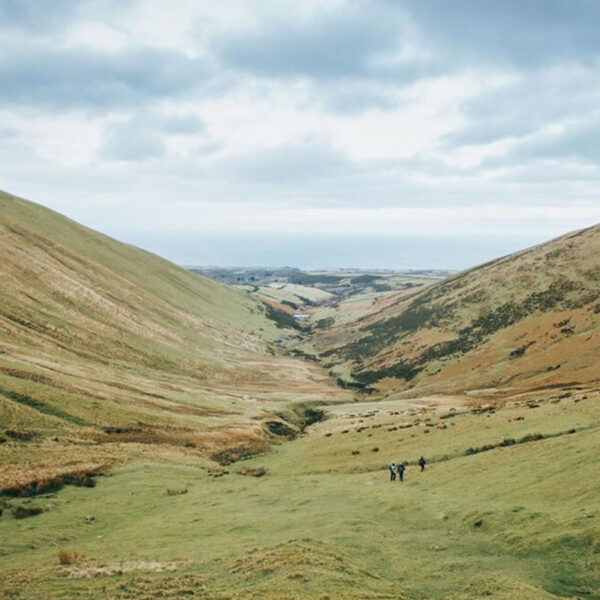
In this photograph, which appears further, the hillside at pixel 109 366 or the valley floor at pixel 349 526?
the hillside at pixel 109 366

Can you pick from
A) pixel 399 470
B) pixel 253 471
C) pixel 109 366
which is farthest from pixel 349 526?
pixel 109 366

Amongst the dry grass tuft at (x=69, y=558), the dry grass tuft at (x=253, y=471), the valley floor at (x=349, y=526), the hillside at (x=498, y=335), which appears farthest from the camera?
the hillside at (x=498, y=335)

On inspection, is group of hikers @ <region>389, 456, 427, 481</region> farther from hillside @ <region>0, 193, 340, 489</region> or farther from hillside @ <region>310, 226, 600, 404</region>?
hillside @ <region>310, 226, 600, 404</region>

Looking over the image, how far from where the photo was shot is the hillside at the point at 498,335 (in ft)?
309

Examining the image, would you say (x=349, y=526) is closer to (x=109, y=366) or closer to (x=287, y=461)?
(x=287, y=461)

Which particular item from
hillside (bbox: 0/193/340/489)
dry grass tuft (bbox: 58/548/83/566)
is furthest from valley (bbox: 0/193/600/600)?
hillside (bbox: 0/193/340/489)

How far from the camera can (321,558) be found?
2347cm

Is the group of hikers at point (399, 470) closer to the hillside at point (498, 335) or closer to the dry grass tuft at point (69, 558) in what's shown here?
the dry grass tuft at point (69, 558)

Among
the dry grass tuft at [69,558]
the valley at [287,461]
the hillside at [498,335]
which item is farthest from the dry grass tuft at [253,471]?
the hillside at [498,335]

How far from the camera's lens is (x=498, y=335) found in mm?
120562

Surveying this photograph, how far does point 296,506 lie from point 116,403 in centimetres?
3820

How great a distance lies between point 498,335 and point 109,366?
86358 millimetres

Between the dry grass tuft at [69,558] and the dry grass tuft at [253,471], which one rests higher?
the dry grass tuft at [69,558]

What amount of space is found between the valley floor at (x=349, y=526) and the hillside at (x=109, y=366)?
831cm
